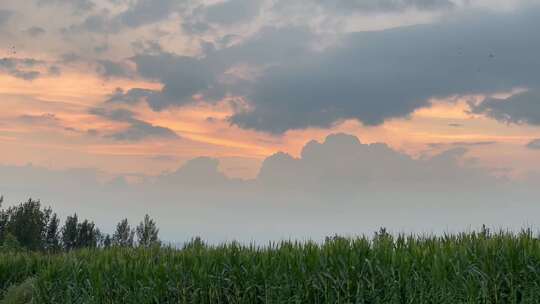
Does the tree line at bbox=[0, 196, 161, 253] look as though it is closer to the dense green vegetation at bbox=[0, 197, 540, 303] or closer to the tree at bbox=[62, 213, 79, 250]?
the tree at bbox=[62, 213, 79, 250]

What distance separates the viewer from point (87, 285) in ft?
52.0

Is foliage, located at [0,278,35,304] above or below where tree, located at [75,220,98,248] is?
below

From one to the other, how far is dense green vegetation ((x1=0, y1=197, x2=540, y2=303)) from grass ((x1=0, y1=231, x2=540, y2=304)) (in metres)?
0.02

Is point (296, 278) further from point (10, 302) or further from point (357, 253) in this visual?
point (10, 302)

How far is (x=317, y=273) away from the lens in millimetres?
12492

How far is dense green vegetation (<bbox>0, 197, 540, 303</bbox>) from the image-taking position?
36.3ft

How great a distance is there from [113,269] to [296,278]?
554 cm

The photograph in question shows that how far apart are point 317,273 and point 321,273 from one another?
4.2 inches

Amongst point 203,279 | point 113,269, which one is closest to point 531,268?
point 203,279

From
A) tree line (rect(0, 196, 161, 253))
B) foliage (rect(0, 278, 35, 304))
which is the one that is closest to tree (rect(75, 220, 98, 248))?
tree line (rect(0, 196, 161, 253))

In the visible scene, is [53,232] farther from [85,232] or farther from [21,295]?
[21,295]

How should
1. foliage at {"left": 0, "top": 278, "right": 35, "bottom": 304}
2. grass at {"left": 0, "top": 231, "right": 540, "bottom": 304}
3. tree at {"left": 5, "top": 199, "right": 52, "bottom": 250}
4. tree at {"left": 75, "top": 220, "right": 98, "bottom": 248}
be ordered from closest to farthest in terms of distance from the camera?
grass at {"left": 0, "top": 231, "right": 540, "bottom": 304} < foliage at {"left": 0, "top": 278, "right": 35, "bottom": 304} < tree at {"left": 5, "top": 199, "right": 52, "bottom": 250} < tree at {"left": 75, "top": 220, "right": 98, "bottom": 248}

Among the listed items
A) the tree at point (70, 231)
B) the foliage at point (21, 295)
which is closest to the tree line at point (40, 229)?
the tree at point (70, 231)

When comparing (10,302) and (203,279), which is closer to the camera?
(203,279)
